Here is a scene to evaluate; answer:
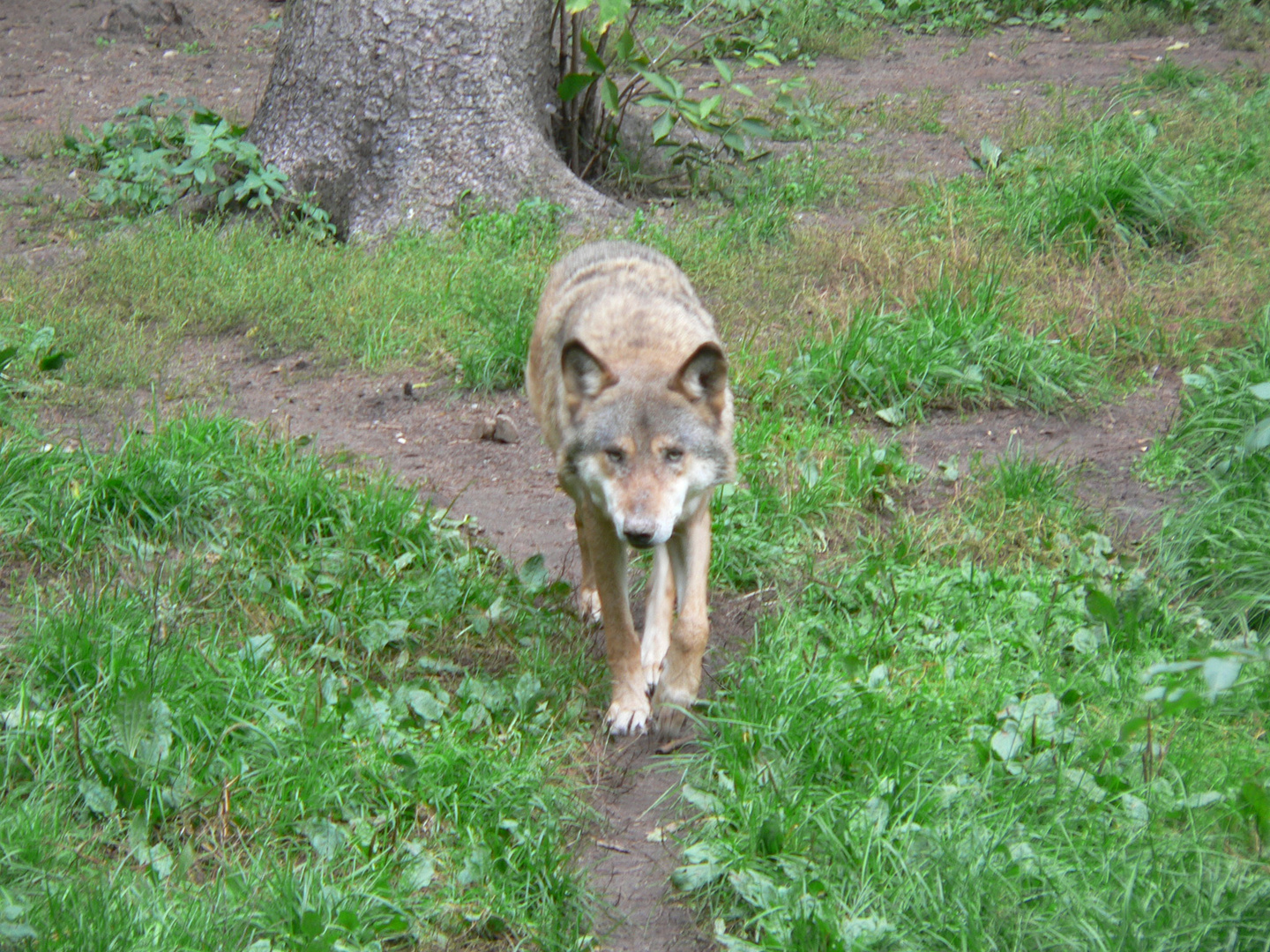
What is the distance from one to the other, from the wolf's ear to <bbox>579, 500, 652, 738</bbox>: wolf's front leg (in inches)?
21.7

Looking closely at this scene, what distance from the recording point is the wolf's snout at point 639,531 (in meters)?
3.46

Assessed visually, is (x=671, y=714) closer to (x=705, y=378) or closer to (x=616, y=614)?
(x=616, y=614)

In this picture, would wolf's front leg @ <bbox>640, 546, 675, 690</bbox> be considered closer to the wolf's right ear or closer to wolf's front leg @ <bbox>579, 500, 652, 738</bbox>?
wolf's front leg @ <bbox>579, 500, 652, 738</bbox>

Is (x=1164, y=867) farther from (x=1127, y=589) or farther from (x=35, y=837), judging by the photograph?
(x=35, y=837)

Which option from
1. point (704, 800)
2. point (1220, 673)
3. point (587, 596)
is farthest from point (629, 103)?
point (1220, 673)

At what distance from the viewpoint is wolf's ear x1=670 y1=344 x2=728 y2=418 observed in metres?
3.68

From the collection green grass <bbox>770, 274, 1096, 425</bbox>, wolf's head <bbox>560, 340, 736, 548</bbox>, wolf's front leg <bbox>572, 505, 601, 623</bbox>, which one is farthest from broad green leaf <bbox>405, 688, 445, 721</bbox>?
green grass <bbox>770, 274, 1096, 425</bbox>

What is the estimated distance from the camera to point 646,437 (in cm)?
365

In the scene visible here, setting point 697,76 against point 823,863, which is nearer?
point 823,863

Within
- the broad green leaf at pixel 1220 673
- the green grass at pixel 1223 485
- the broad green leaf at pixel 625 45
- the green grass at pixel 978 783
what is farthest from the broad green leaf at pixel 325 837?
the broad green leaf at pixel 625 45

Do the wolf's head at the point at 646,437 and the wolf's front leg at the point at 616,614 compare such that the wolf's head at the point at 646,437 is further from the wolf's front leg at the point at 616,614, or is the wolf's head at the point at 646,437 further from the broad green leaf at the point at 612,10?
the broad green leaf at the point at 612,10

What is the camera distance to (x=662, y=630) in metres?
4.40

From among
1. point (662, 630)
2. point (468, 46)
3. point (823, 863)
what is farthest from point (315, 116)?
point (823, 863)

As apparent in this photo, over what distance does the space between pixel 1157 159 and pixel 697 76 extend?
512 cm
